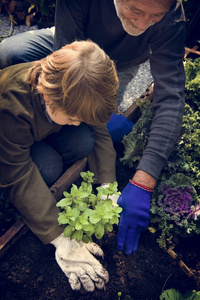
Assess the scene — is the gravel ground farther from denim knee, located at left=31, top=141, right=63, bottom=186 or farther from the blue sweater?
denim knee, located at left=31, top=141, right=63, bottom=186

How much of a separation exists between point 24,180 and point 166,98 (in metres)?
1.14

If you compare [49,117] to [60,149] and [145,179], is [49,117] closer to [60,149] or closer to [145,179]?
[60,149]

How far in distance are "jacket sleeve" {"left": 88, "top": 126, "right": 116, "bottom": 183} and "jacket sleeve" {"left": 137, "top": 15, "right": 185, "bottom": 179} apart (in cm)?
29

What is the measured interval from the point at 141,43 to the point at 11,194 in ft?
4.86

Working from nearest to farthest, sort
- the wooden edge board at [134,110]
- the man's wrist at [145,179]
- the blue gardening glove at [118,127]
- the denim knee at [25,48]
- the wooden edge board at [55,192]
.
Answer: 1. the wooden edge board at [55,192]
2. the man's wrist at [145,179]
3. the denim knee at [25,48]
4. the blue gardening glove at [118,127]
5. the wooden edge board at [134,110]

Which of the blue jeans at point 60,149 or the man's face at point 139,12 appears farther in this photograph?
the blue jeans at point 60,149

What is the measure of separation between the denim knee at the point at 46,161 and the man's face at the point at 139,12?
3.36 feet

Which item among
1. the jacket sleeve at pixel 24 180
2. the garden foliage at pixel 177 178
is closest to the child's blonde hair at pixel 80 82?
the jacket sleeve at pixel 24 180

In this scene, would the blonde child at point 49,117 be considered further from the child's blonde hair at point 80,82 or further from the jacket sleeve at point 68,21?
the jacket sleeve at point 68,21

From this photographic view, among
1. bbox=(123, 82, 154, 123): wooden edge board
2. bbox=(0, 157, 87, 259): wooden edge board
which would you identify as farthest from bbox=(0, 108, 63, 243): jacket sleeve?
bbox=(123, 82, 154, 123): wooden edge board

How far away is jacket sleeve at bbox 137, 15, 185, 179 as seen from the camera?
5.60 feet

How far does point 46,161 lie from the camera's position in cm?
178

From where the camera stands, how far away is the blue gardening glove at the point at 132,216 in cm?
168

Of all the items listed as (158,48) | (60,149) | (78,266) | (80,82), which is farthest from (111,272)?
(158,48)
